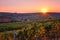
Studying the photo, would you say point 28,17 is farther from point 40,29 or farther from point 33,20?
point 40,29

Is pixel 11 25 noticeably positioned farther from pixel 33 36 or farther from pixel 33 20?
pixel 33 36

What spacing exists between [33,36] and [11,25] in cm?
155

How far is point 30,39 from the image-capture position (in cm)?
495

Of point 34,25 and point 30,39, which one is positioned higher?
point 34,25

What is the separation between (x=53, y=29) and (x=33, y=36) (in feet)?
3.42

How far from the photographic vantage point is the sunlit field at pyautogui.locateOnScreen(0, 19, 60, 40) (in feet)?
15.0

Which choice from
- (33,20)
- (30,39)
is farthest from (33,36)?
(33,20)

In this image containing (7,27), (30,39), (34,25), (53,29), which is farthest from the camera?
(7,27)

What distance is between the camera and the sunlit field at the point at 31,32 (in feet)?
15.0

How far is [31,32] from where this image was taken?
502 centimetres

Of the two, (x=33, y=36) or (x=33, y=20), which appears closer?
(x=33, y=36)

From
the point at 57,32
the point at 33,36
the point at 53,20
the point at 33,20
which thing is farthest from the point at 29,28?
the point at 53,20

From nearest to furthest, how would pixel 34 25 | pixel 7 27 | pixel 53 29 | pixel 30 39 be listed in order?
pixel 30 39 < pixel 34 25 < pixel 53 29 < pixel 7 27

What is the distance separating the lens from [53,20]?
636 cm
